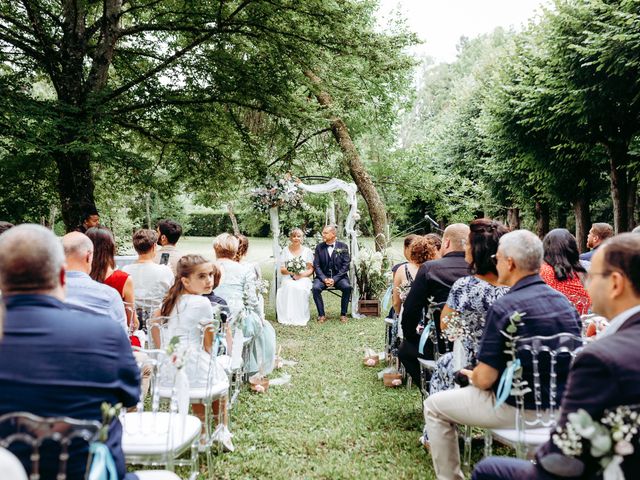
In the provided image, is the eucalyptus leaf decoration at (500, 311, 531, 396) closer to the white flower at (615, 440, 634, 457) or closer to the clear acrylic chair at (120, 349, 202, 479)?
the white flower at (615, 440, 634, 457)

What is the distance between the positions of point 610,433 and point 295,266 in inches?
354

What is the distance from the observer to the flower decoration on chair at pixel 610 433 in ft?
5.74

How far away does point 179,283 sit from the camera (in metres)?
4.09

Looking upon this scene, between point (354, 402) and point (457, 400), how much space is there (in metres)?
2.50

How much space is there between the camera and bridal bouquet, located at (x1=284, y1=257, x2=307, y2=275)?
10.6 meters

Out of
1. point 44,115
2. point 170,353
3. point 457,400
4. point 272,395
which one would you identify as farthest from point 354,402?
point 44,115

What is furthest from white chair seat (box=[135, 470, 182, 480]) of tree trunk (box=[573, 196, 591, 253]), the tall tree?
tree trunk (box=[573, 196, 591, 253])

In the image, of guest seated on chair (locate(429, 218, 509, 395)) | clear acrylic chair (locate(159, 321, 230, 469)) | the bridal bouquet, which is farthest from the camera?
the bridal bouquet

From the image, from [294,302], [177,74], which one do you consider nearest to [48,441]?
[294,302]

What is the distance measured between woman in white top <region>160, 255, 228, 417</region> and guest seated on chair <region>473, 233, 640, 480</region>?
2450 mm

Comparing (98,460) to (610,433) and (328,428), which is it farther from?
(328,428)

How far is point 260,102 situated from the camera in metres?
10.2

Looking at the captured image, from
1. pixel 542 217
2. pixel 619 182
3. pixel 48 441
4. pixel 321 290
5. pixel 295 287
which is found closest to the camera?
pixel 48 441

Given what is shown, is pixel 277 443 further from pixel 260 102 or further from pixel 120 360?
pixel 260 102
